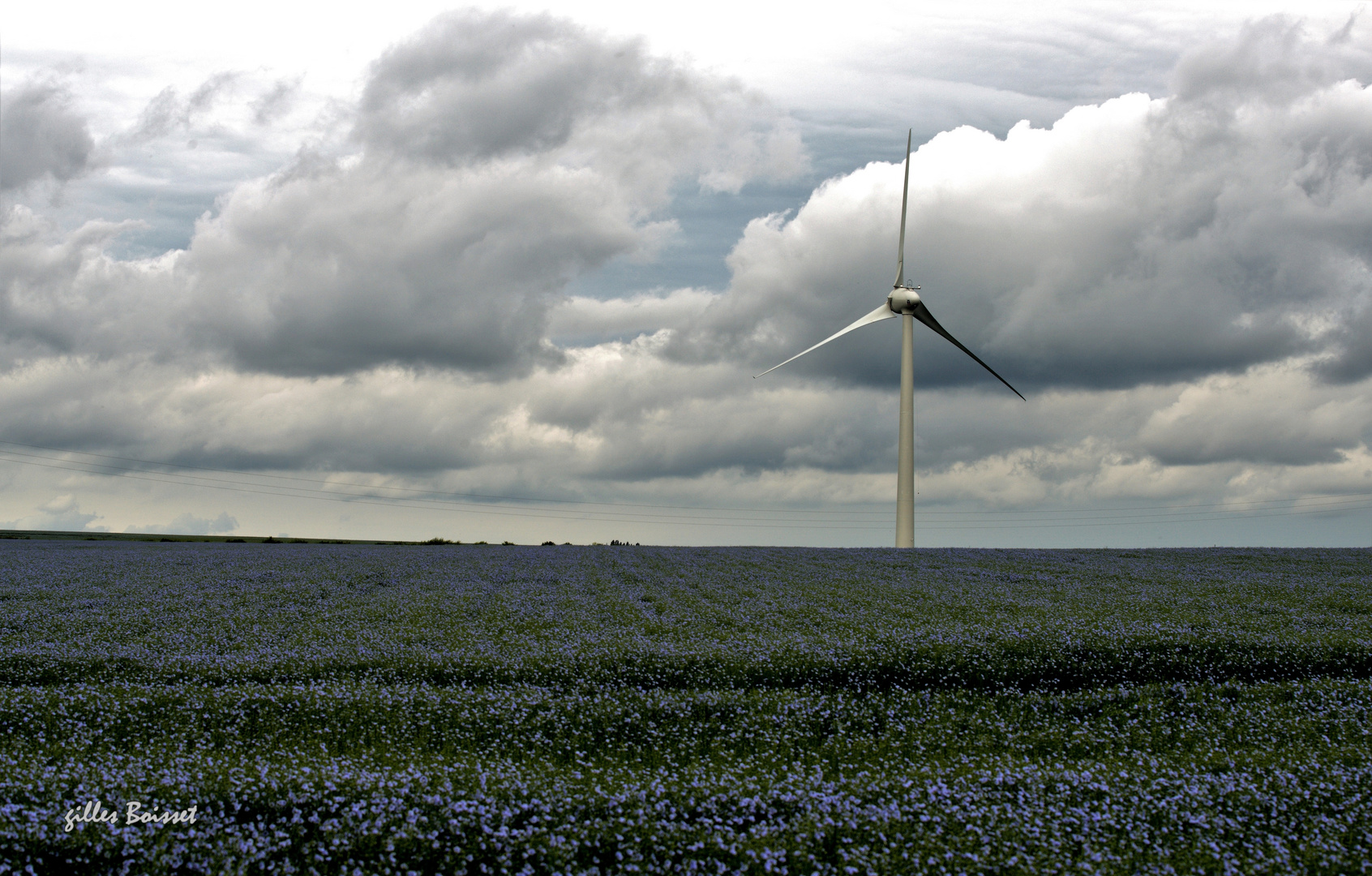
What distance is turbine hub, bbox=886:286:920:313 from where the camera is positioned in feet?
216

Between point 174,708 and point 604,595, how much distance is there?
19.6m

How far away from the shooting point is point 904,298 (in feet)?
216

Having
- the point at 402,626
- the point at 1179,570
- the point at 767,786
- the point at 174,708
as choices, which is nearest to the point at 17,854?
the point at 174,708

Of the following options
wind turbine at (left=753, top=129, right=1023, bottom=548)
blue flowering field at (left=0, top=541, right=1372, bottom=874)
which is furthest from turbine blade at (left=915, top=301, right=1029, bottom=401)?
blue flowering field at (left=0, top=541, right=1372, bottom=874)

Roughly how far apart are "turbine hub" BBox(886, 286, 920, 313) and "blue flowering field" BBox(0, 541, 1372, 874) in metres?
34.8

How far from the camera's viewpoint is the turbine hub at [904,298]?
2596 inches

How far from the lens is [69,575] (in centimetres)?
4241

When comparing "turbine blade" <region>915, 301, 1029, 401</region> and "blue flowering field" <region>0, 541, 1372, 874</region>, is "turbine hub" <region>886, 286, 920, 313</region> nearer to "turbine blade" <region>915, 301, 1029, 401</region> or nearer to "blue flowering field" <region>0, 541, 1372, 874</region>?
"turbine blade" <region>915, 301, 1029, 401</region>

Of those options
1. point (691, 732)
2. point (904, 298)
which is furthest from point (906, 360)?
point (691, 732)

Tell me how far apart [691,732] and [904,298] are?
178ft

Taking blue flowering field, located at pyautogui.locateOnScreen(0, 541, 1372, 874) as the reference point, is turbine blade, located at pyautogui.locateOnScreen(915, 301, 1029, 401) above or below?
above

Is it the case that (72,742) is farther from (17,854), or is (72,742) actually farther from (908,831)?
(908,831)

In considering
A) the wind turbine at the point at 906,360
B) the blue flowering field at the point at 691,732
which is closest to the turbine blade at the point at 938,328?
the wind turbine at the point at 906,360

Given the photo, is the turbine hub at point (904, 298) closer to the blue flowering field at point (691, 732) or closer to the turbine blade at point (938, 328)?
the turbine blade at point (938, 328)
